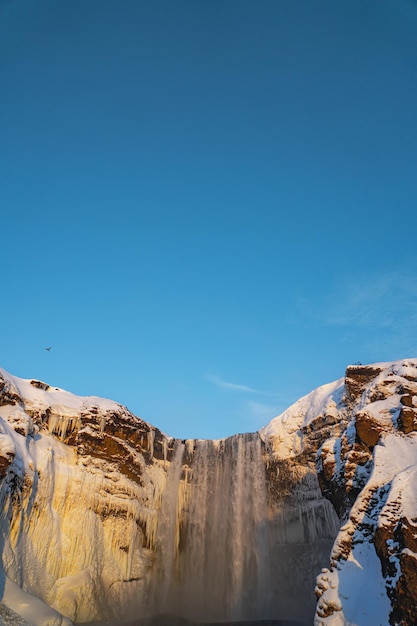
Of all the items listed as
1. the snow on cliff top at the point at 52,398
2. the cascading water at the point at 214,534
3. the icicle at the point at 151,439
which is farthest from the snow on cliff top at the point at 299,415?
the snow on cliff top at the point at 52,398

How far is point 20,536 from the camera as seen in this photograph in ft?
98.7

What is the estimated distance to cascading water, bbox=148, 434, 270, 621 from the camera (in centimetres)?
4038

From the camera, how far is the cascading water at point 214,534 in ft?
132

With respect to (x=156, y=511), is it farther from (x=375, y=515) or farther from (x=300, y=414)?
(x=375, y=515)

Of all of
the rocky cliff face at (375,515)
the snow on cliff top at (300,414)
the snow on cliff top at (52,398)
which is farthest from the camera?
the snow on cliff top at (300,414)

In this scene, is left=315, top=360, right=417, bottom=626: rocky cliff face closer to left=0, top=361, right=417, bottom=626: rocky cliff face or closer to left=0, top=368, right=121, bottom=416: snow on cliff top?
left=0, top=361, right=417, bottom=626: rocky cliff face

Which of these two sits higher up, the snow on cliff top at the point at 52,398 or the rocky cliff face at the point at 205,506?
the snow on cliff top at the point at 52,398

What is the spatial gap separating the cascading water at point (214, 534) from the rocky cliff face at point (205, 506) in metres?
0.11

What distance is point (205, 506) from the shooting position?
46.3 meters

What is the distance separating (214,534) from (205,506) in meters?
2.73

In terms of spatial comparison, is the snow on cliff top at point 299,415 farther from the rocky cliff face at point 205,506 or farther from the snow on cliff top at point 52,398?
the snow on cliff top at point 52,398

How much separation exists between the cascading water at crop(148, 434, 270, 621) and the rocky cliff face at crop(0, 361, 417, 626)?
0.37 ft

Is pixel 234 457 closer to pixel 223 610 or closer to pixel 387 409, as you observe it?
pixel 223 610

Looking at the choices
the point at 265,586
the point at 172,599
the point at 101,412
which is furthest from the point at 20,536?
the point at 265,586
